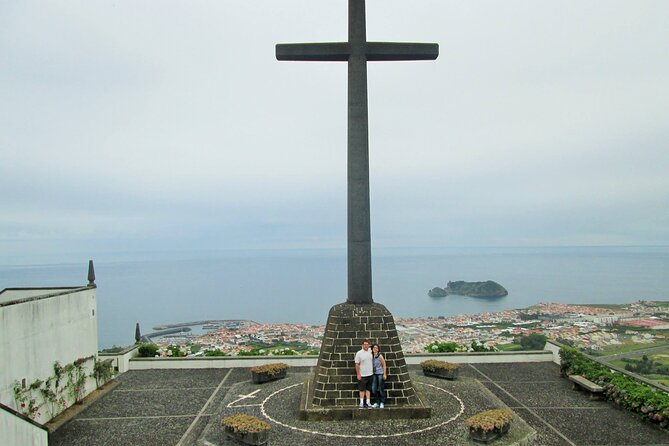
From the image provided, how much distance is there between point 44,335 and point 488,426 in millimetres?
9945

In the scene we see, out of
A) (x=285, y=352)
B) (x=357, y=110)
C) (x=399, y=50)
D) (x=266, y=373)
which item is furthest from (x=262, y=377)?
(x=399, y=50)

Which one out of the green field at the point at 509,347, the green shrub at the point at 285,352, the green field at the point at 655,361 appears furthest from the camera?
the green field at the point at 509,347

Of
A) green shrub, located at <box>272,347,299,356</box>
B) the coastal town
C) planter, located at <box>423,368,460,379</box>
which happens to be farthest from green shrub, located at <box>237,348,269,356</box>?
planter, located at <box>423,368,460,379</box>

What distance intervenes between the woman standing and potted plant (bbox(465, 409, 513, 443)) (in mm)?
1796

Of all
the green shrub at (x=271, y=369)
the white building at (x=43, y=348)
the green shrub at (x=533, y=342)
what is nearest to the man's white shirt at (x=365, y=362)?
the green shrub at (x=271, y=369)

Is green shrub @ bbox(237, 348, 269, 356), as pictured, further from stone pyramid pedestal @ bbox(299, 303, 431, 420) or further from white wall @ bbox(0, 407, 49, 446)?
white wall @ bbox(0, 407, 49, 446)

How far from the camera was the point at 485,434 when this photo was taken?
7.94m

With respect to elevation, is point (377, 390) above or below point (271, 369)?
above

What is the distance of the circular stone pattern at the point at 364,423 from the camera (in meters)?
8.54

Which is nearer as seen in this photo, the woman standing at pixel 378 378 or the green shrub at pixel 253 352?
the woman standing at pixel 378 378

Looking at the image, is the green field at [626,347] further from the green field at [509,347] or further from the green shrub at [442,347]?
the green shrub at [442,347]

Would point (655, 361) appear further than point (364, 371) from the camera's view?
Yes

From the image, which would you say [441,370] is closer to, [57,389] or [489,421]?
[489,421]

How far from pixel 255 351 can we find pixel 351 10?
1148 cm
